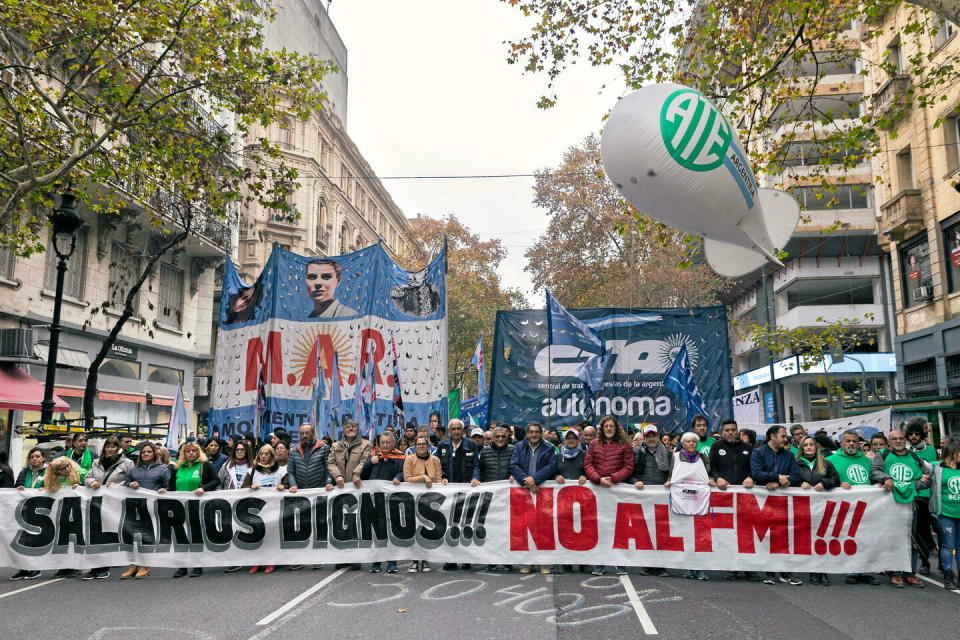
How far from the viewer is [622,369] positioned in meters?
14.0

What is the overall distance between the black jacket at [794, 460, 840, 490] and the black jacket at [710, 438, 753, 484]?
59 cm

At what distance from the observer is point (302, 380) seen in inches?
494

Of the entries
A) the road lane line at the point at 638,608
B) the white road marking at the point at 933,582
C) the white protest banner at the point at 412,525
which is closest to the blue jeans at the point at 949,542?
the white road marking at the point at 933,582

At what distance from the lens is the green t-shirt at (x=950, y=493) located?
8117mm

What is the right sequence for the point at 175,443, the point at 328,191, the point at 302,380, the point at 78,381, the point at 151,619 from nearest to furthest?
the point at 151,619
the point at 302,380
the point at 175,443
the point at 78,381
the point at 328,191

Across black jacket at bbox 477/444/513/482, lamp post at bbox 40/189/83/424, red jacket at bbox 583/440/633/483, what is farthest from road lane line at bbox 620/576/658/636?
lamp post at bbox 40/189/83/424

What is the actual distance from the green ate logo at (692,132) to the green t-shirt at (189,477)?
666 centimetres

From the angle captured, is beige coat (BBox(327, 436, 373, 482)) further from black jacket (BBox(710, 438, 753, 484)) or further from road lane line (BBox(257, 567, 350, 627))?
black jacket (BBox(710, 438, 753, 484))

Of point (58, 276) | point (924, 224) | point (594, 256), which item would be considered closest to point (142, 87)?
point (58, 276)

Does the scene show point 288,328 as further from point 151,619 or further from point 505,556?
point 151,619

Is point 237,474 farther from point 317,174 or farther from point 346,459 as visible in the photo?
point 317,174

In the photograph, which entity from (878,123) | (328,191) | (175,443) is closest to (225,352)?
(175,443)

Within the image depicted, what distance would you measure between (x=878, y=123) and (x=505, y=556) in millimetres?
8145

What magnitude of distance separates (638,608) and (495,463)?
117 inches
